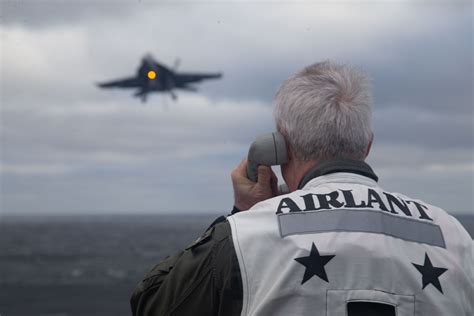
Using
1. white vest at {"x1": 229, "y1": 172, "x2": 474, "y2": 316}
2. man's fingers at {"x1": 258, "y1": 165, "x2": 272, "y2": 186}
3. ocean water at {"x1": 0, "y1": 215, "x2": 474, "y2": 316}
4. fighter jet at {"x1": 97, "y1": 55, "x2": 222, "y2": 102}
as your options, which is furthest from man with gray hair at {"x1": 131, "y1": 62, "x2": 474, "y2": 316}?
fighter jet at {"x1": 97, "y1": 55, "x2": 222, "y2": 102}

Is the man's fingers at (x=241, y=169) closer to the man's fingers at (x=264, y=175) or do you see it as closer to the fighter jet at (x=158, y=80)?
the man's fingers at (x=264, y=175)

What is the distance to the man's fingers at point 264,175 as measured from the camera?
2143 mm

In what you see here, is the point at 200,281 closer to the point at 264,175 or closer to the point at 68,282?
the point at 264,175

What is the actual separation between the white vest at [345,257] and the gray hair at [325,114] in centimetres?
15

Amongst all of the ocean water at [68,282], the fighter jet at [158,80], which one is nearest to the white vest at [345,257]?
the ocean water at [68,282]

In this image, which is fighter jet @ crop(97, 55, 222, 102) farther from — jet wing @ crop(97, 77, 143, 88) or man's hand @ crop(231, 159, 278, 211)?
man's hand @ crop(231, 159, 278, 211)

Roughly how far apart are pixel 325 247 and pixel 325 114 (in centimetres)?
46

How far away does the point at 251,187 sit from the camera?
87.0 inches

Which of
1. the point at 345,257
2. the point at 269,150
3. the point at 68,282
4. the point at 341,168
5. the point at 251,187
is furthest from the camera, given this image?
the point at 68,282

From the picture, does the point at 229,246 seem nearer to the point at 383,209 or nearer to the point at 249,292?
the point at 249,292

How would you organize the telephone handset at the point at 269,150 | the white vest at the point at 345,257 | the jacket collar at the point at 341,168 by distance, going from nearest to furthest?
the white vest at the point at 345,257 → the jacket collar at the point at 341,168 → the telephone handset at the point at 269,150

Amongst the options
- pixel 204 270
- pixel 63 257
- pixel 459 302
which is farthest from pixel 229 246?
pixel 63 257

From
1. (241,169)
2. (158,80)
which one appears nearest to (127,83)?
(158,80)

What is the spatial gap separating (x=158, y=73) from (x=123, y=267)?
24961 millimetres
